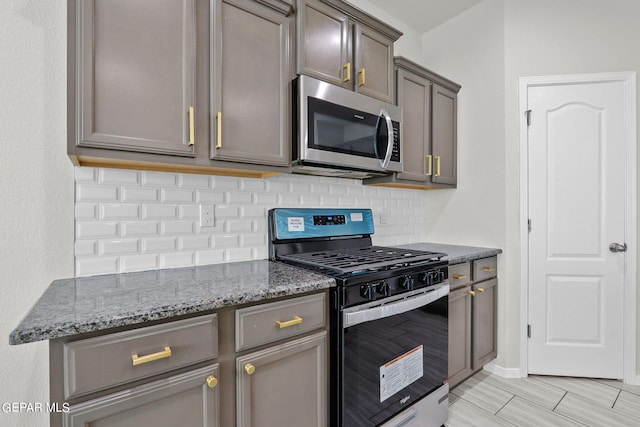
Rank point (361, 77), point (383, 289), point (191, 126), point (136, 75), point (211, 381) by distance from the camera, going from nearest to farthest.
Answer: point (211, 381) < point (136, 75) < point (191, 126) < point (383, 289) < point (361, 77)

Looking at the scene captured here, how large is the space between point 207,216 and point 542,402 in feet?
8.05

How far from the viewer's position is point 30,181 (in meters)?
1.30

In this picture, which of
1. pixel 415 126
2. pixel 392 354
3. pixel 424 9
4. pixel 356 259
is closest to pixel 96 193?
pixel 356 259

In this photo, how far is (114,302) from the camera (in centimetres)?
104

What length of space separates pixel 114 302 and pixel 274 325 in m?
0.55

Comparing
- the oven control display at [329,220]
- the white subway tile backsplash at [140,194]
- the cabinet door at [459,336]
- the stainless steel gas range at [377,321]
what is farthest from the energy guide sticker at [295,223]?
the cabinet door at [459,336]

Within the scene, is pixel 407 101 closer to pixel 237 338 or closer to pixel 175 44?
pixel 175 44

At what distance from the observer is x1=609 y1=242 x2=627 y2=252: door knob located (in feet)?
7.70

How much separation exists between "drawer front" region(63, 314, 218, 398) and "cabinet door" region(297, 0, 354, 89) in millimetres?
1345

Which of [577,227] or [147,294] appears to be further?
[577,227]

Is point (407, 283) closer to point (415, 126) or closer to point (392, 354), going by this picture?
point (392, 354)

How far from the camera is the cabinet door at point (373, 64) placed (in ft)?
6.42

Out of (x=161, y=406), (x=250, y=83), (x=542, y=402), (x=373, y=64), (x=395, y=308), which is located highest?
(x=373, y=64)

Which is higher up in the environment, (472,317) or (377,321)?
(377,321)
